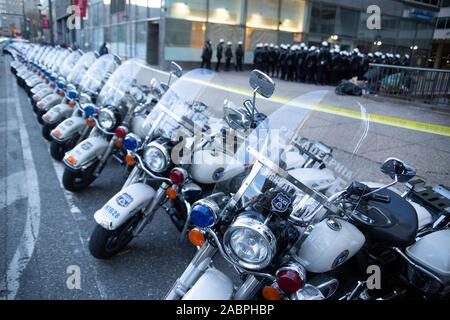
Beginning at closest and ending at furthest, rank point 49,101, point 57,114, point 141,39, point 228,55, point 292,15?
point 57,114, point 49,101, point 228,55, point 141,39, point 292,15

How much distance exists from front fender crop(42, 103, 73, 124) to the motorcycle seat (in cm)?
455

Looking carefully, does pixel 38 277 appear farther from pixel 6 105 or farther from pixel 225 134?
pixel 6 105

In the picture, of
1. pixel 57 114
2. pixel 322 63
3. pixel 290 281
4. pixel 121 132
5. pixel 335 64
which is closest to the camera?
pixel 290 281

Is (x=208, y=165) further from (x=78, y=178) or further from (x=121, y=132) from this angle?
(x=78, y=178)

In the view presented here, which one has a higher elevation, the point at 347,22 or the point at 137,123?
the point at 347,22

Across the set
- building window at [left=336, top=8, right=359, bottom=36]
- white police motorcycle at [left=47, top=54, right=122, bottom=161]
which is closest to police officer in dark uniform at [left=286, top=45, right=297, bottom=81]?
building window at [left=336, top=8, right=359, bottom=36]

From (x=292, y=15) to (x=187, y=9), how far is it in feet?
27.5

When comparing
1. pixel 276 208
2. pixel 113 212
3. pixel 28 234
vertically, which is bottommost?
pixel 28 234

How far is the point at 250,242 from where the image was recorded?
163 centimetres

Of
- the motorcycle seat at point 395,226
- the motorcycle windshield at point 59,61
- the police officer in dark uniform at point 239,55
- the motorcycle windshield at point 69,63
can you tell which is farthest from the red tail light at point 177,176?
the police officer in dark uniform at point 239,55

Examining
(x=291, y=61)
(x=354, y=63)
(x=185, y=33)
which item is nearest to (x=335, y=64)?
(x=354, y=63)
